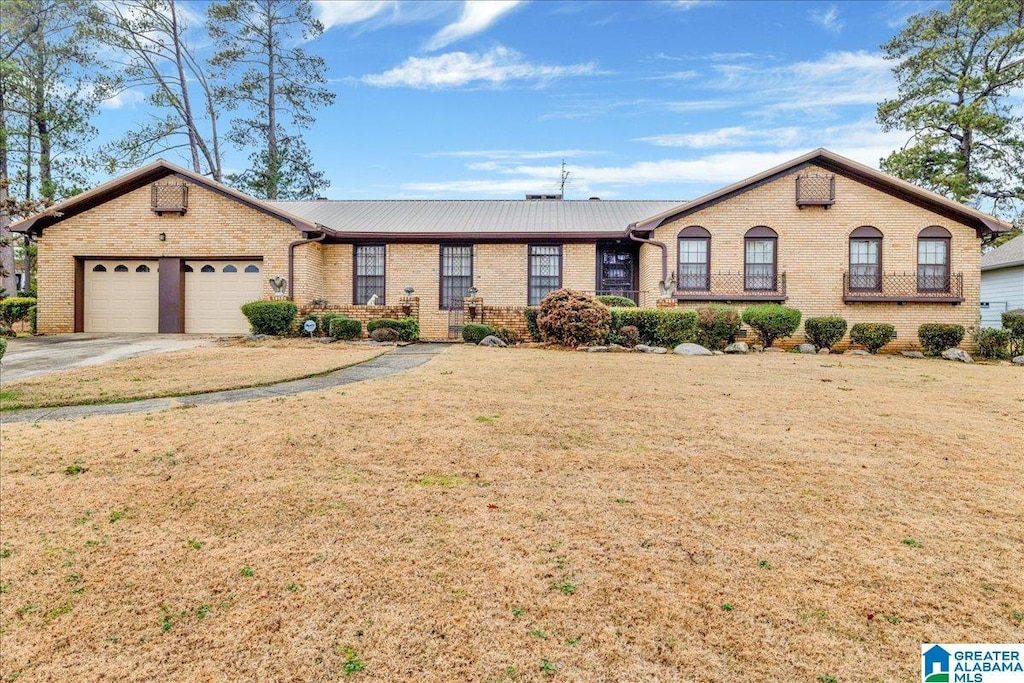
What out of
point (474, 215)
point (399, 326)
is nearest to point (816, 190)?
point (474, 215)

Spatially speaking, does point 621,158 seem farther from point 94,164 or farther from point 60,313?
point 94,164

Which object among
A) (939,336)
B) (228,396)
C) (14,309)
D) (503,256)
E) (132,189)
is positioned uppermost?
(132,189)

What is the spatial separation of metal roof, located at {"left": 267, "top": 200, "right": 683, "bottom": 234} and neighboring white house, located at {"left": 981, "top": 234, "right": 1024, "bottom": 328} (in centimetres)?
1166

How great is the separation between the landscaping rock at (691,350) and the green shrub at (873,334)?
204 inches

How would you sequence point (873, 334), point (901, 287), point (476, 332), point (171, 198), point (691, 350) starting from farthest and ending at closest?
point (171, 198) < point (901, 287) < point (873, 334) < point (476, 332) < point (691, 350)

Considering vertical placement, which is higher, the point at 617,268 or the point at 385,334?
the point at 617,268

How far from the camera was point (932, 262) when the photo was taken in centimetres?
1591

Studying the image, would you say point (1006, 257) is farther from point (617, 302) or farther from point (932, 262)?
point (617, 302)

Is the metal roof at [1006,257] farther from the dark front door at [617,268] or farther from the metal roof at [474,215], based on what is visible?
the dark front door at [617,268]

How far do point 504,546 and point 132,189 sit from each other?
61.2ft

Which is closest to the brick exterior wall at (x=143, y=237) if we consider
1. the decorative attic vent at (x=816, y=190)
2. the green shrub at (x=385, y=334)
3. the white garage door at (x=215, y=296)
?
the white garage door at (x=215, y=296)

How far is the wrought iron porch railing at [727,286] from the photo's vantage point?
15.9 meters

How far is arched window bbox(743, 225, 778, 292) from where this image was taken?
16109 millimetres

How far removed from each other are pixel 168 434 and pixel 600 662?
4.79 m
